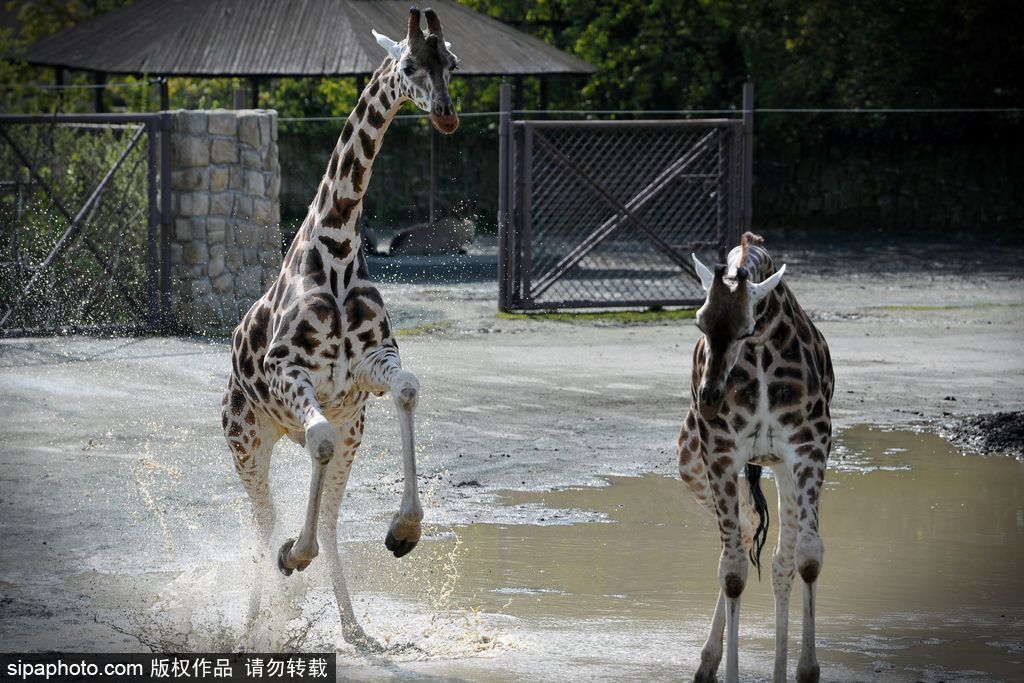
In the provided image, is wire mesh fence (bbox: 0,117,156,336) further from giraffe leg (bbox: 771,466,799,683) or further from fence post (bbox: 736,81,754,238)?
giraffe leg (bbox: 771,466,799,683)

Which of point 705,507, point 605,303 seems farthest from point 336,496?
point 605,303

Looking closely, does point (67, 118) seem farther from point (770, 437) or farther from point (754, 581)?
point (770, 437)

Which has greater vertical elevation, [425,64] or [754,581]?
[425,64]

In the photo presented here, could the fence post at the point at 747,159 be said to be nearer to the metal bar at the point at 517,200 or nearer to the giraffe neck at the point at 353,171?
the metal bar at the point at 517,200

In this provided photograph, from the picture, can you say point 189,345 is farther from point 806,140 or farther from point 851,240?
point 806,140

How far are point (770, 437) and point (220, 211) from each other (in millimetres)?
9392

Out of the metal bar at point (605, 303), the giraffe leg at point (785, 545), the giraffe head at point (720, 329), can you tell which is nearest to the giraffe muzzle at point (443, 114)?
the giraffe head at point (720, 329)

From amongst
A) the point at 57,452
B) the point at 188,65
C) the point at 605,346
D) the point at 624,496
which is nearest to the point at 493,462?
the point at 624,496

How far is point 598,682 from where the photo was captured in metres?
5.52

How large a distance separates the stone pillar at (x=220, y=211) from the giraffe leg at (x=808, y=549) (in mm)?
9424

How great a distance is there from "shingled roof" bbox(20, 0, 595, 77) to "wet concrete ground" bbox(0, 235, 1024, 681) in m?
8.13

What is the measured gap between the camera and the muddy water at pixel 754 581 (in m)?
5.77

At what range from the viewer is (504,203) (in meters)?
15.2

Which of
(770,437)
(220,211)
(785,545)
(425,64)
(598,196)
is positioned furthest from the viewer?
(598,196)
